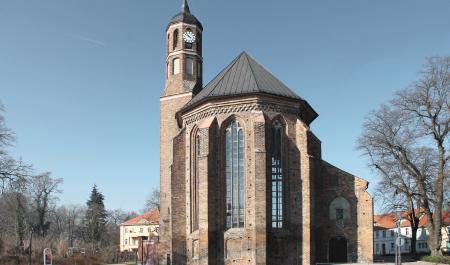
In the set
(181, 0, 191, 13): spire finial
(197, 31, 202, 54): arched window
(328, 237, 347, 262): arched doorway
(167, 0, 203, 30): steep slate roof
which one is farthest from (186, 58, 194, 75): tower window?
(328, 237, 347, 262): arched doorway

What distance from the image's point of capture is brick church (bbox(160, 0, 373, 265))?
2680 cm

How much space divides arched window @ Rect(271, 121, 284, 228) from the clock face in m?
13.4

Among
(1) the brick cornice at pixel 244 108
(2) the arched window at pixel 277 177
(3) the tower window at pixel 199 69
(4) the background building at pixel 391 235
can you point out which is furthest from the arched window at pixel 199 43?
(4) the background building at pixel 391 235

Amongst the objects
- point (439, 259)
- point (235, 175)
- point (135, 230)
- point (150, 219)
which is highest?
point (235, 175)

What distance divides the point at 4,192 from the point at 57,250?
16.7 metres

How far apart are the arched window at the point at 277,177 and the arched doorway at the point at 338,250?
4.57 m

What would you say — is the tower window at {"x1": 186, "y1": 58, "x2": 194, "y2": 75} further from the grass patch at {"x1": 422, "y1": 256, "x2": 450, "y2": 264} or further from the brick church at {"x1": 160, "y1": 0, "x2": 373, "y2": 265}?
the grass patch at {"x1": 422, "y1": 256, "x2": 450, "y2": 264}

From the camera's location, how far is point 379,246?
271 ft

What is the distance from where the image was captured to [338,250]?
97.1 ft

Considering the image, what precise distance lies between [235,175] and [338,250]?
26.9 feet

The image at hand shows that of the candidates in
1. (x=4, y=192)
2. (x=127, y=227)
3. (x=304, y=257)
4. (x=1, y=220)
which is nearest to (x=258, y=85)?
(x=304, y=257)

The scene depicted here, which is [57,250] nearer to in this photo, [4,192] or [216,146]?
[4,192]

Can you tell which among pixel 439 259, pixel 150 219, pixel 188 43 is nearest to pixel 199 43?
pixel 188 43

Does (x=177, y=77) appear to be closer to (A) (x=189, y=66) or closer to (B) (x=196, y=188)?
(A) (x=189, y=66)
